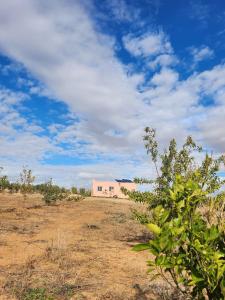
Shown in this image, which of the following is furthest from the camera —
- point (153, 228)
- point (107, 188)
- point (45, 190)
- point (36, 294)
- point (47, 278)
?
point (107, 188)

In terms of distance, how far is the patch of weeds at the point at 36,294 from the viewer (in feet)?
22.6

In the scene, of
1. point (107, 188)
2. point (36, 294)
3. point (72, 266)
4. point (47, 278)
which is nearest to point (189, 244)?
point (36, 294)

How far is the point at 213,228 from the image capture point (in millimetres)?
3023

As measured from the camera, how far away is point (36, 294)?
7.02m

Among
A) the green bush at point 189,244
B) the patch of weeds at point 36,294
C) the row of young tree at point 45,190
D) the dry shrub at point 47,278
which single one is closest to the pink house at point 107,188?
the row of young tree at point 45,190

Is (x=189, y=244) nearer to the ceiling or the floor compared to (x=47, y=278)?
nearer to the ceiling

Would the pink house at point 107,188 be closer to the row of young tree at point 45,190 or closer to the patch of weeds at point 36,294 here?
the row of young tree at point 45,190

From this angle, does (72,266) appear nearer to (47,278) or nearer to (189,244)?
(47,278)


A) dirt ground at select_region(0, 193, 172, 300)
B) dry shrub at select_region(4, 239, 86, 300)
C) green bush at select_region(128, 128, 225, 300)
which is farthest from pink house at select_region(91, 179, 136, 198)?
green bush at select_region(128, 128, 225, 300)

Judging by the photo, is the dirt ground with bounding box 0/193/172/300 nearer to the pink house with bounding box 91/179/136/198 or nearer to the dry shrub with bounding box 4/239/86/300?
the dry shrub with bounding box 4/239/86/300

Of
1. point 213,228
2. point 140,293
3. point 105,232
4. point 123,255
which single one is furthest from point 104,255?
point 213,228

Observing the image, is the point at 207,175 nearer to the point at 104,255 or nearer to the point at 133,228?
the point at 104,255

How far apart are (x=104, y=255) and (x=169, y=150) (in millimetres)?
3982

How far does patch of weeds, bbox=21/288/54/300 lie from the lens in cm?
690
